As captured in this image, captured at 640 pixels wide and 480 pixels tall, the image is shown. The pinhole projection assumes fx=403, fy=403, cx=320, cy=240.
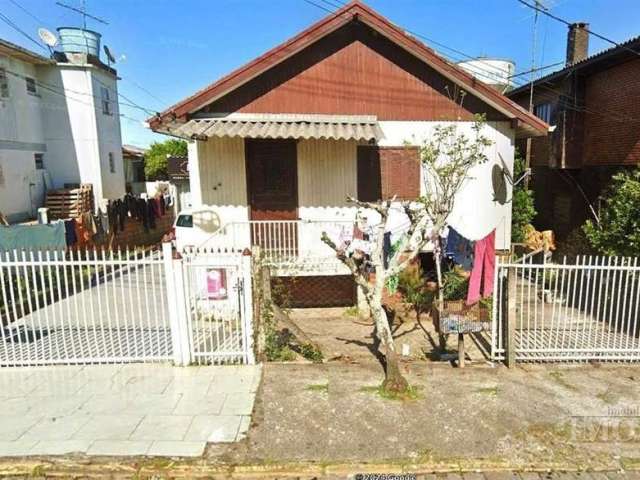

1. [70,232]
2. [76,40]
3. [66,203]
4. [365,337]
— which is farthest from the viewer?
[76,40]

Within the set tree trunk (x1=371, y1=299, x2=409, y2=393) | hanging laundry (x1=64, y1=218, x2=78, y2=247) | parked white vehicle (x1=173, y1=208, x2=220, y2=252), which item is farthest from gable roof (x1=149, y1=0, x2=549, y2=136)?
tree trunk (x1=371, y1=299, x2=409, y2=393)

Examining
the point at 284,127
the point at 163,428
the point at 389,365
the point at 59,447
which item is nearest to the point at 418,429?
the point at 389,365

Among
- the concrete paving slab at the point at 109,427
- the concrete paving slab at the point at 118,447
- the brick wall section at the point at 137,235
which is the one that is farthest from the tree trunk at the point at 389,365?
the brick wall section at the point at 137,235

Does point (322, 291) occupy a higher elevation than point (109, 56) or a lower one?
lower

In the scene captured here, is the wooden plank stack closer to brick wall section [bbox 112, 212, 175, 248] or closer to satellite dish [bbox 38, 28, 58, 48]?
brick wall section [bbox 112, 212, 175, 248]

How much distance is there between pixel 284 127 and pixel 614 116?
938 cm

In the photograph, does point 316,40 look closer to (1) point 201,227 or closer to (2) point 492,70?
(1) point 201,227

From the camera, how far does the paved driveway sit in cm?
378

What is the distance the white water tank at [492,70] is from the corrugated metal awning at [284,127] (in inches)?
377

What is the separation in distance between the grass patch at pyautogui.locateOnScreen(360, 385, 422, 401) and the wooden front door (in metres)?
4.32

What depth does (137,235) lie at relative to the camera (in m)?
17.0

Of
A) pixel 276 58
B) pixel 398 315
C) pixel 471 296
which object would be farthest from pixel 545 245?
pixel 276 58

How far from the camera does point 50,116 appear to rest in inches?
651

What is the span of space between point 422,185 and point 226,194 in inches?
171
